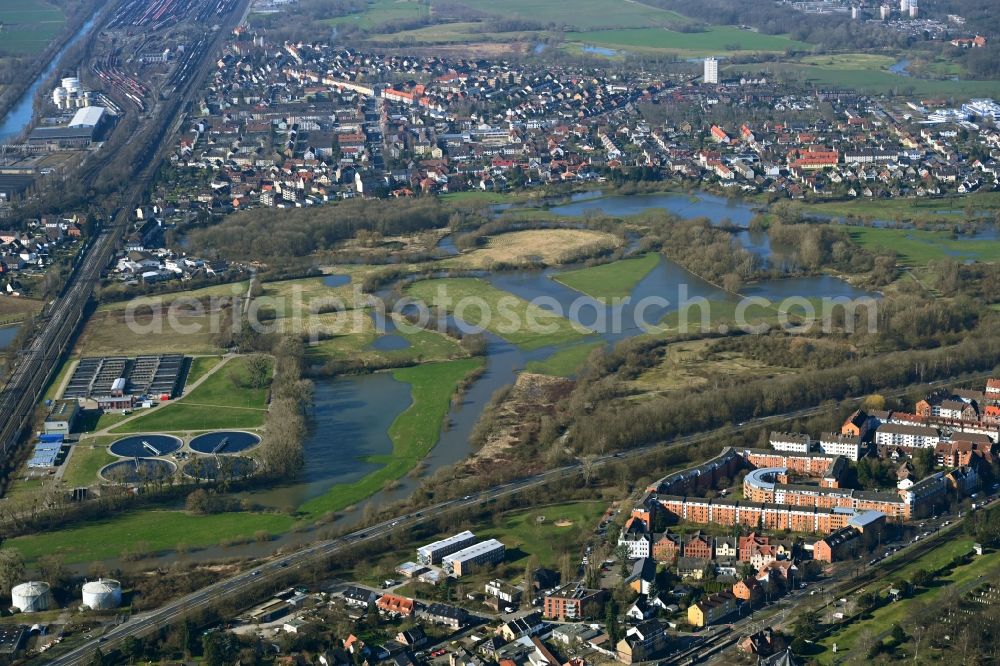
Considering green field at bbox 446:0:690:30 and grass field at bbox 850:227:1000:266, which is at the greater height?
green field at bbox 446:0:690:30

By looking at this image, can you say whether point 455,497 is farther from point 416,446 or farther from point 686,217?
point 686,217

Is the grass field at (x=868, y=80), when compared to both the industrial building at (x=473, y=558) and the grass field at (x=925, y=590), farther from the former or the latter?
the industrial building at (x=473, y=558)

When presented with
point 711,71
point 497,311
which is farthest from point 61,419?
point 711,71

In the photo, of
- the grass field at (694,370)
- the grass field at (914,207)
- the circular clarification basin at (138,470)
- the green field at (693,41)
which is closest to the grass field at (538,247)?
the grass field at (914,207)

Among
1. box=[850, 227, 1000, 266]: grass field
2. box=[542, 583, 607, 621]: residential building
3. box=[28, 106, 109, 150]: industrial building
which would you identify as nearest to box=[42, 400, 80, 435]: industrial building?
box=[542, 583, 607, 621]: residential building

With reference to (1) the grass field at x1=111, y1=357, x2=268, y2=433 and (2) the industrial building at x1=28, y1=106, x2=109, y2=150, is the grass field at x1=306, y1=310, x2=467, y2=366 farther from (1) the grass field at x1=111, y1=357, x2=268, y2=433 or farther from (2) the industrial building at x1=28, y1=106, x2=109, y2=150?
(2) the industrial building at x1=28, y1=106, x2=109, y2=150

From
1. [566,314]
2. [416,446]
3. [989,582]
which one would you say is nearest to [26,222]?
[566,314]
